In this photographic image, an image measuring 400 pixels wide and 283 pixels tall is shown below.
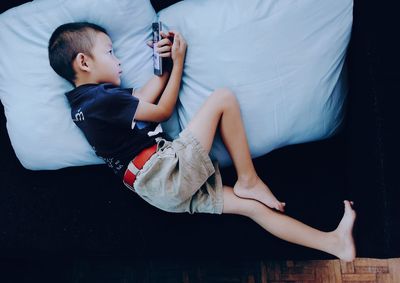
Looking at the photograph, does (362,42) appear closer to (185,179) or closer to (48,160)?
(185,179)

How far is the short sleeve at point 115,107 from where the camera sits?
1.24 meters

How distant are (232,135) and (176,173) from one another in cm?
20

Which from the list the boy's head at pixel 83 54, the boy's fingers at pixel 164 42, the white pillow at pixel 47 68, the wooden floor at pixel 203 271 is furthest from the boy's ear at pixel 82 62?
the wooden floor at pixel 203 271

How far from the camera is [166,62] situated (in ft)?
4.50

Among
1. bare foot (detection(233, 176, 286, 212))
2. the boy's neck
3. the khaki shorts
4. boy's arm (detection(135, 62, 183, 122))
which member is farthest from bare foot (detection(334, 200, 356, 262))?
the boy's neck

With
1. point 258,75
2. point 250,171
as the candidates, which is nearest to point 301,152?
point 250,171

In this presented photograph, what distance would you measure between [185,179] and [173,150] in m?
0.09

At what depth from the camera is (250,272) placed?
5.56 ft

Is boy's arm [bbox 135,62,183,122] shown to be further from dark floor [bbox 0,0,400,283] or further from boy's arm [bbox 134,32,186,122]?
dark floor [bbox 0,0,400,283]

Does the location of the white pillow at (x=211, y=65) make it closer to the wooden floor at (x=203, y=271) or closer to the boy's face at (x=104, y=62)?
the boy's face at (x=104, y=62)

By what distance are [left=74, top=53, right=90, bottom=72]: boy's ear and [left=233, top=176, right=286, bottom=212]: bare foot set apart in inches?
22.4

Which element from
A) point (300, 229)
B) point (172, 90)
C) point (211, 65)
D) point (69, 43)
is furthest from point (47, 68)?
point (300, 229)

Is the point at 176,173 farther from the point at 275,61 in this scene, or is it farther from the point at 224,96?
the point at 275,61

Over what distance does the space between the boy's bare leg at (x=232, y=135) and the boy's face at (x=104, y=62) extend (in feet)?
0.90
